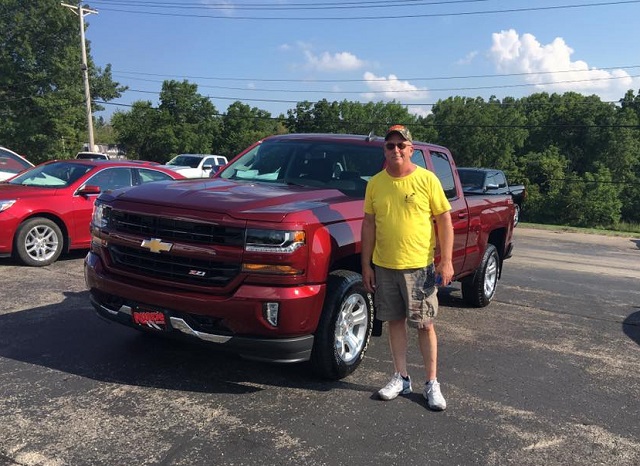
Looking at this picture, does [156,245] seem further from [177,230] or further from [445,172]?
[445,172]

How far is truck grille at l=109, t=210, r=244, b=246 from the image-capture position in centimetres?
371

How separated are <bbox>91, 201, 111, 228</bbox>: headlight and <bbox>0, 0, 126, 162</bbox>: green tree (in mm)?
49276

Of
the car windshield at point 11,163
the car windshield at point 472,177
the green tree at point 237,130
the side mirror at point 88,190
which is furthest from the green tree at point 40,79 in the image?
the side mirror at point 88,190

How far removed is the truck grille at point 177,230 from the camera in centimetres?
371

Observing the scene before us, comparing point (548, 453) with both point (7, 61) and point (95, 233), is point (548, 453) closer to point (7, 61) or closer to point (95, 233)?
point (95, 233)

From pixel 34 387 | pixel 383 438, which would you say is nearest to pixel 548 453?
pixel 383 438

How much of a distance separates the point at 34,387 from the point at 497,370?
3.60m

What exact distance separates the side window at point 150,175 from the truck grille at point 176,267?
534 centimetres

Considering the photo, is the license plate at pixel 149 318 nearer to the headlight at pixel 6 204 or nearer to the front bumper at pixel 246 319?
the front bumper at pixel 246 319

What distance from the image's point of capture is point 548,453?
332 centimetres

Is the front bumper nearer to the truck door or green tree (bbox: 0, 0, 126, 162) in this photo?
the truck door

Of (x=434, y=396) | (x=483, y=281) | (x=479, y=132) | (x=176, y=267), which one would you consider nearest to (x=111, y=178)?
(x=176, y=267)

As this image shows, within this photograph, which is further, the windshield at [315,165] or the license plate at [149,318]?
the windshield at [315,165]


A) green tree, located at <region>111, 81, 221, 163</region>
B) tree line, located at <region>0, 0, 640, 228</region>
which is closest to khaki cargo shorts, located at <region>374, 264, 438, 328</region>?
tree line, located at <region>0, 0, 640, 228</region>
